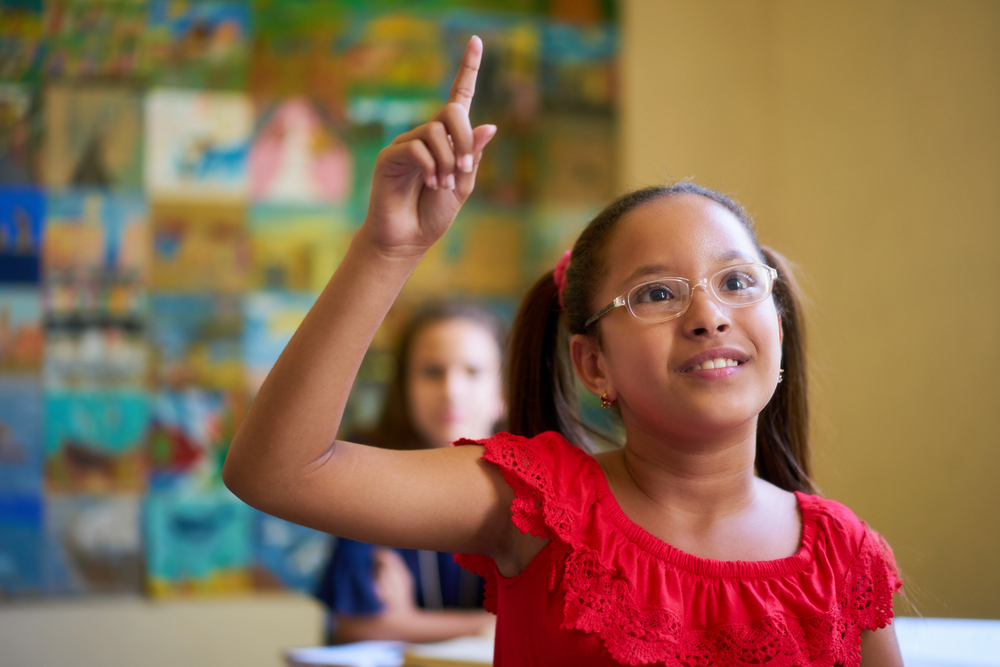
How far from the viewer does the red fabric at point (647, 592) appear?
842 millimetres

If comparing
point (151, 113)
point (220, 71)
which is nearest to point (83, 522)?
point (151, 113)

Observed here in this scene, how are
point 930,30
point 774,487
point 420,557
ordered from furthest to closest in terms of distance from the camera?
point 930,30
point 420,557
point 774,487

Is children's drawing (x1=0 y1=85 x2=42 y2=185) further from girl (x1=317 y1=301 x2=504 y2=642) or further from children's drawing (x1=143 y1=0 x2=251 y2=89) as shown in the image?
girl (x1=317 y1=301 x2=504 y2=642)

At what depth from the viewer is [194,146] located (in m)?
2.75

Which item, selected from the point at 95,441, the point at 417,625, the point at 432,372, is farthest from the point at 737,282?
the point at 95,441

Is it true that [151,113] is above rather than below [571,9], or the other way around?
below

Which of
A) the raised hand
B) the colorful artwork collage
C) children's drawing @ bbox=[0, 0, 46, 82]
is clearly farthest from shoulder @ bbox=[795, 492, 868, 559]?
children's drawing @ bbox=[0, 0, 46, 82]

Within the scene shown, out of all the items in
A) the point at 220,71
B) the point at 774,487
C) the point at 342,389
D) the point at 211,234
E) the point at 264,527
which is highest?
the point at 220,71

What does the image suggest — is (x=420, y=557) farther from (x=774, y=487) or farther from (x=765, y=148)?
(x=765, y=148)

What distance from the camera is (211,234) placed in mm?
2773

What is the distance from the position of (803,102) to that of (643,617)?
2.27 metres

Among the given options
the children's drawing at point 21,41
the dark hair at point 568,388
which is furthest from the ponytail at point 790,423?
the children's drawing at point 21,41

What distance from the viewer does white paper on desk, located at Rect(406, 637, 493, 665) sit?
1.11 meters

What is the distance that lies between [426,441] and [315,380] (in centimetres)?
133
